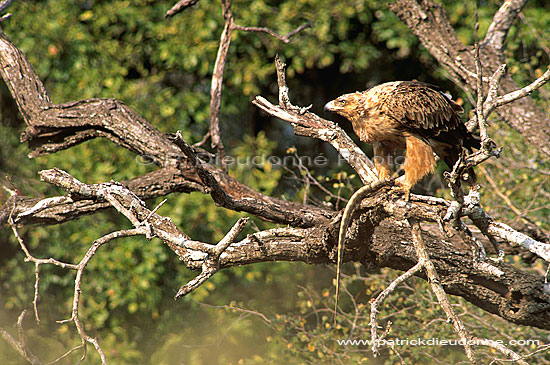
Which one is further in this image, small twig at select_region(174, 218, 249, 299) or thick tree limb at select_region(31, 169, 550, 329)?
thick tree limb at select_region(31, 169, 550, 329)

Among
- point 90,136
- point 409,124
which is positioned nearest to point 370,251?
point 409,124

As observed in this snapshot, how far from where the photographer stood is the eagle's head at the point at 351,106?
2.61 metres

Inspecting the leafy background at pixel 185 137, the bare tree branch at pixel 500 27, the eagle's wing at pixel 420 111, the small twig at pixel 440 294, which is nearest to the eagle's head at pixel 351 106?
the eagle's wing at pixel 420 111

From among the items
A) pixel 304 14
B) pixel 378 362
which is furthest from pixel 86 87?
pixel 378 362

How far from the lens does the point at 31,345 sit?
577 cm

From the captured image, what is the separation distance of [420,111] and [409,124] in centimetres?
7

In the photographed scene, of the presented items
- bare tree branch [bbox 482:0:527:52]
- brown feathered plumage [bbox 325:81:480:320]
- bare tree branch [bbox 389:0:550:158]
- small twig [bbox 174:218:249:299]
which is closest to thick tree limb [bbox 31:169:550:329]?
small twig [bbox 174:218:249:299]

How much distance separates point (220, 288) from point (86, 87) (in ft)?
8.05

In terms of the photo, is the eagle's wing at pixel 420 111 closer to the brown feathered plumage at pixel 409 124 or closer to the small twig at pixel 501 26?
the brown feathered plumage at pixel 409 124

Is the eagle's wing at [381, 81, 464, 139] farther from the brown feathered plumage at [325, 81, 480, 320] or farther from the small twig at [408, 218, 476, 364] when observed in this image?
the small twig at [408, 218, 476, 364]

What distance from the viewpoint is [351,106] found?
2.63 m

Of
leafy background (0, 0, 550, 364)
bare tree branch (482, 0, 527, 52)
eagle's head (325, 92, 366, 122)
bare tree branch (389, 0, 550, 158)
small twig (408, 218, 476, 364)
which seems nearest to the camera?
small twig (408, 218, 476, 364)

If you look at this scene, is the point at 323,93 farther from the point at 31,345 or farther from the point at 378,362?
the point at 31,345

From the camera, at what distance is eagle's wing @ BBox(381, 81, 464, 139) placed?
252 centimetres
